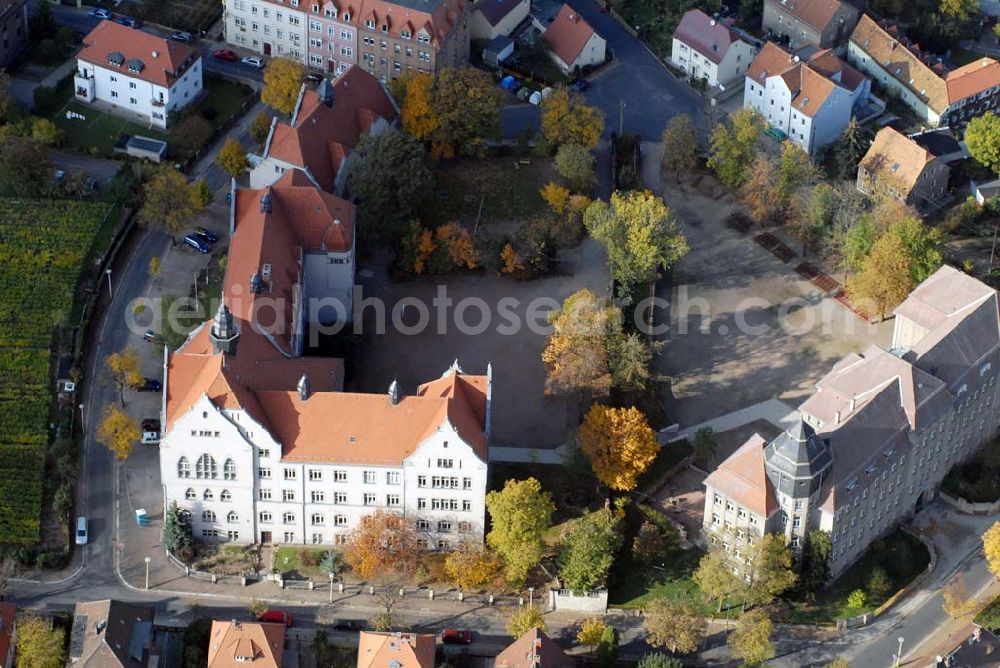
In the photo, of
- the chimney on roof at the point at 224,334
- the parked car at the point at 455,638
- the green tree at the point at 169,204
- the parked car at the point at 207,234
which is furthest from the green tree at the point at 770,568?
the green tree at the point at 169,204

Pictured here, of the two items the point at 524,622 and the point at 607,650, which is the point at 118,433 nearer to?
the point at 524,622

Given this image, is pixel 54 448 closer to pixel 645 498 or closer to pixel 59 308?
pixel 59 308

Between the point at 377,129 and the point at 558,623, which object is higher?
the point at 377,129

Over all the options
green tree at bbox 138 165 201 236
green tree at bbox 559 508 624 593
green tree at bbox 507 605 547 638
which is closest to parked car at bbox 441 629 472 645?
green tree at bbox 507 605 547 638

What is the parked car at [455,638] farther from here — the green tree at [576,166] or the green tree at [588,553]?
the green tree at [576,166]

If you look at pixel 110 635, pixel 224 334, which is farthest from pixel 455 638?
pixel 224 334

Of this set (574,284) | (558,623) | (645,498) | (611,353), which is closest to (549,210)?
(574,284)
